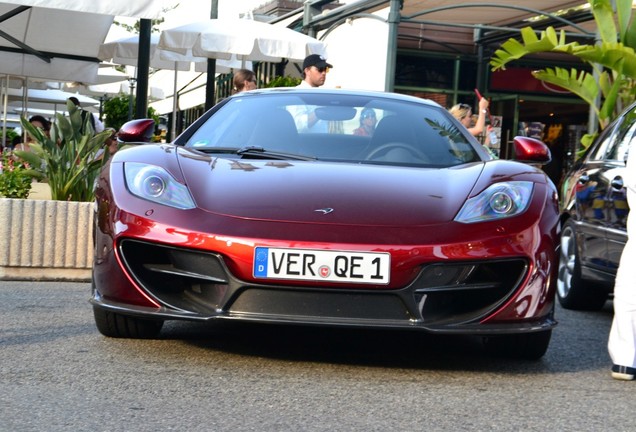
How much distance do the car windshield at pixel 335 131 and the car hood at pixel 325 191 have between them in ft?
0.94

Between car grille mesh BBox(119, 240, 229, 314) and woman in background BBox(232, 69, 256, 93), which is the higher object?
woman in background BBox(232, 69, 256, 93)

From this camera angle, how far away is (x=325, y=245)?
476cm

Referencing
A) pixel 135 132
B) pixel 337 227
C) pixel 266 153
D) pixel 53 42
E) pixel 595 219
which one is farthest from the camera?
pixel 53 42

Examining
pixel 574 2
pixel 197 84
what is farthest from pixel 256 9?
pixel 574 2

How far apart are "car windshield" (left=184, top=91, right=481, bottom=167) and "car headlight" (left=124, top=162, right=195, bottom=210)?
583 millimetres

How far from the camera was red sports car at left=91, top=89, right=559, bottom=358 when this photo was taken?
4.77m

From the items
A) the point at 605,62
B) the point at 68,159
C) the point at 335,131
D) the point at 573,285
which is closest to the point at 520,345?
the point at 335,131

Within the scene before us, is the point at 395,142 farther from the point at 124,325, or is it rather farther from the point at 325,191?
the point at 124,325

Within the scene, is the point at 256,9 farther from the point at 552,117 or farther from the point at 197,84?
the point at 552,117

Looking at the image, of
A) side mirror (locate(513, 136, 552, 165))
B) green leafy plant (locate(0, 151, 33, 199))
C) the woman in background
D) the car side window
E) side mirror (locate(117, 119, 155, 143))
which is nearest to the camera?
side mirror (locate(513, 136, 552, 165))

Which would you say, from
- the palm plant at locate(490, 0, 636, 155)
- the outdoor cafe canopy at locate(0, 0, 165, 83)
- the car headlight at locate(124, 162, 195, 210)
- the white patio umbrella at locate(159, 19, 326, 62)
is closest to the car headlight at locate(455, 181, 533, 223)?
the car headlight at locate(124, 162, 195, 210)

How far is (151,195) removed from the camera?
5.12m

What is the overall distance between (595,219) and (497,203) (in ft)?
8.48

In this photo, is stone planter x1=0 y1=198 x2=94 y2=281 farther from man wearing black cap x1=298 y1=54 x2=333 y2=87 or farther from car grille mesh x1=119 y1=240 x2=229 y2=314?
car grille mesh x1=119 y1=240 x2=229 y2=314
